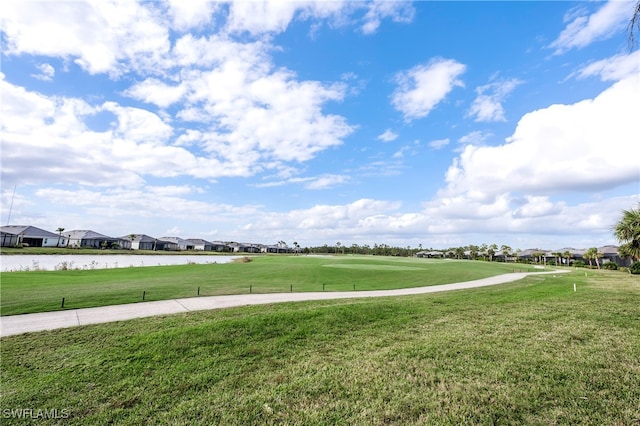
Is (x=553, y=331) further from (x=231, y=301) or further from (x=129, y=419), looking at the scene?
(x=231, y=301)

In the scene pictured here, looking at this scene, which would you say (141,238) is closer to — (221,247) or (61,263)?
(221,247)

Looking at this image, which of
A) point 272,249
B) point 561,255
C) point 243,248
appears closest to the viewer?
point 561,255

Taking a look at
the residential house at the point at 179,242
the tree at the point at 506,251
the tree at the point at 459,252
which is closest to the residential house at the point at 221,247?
the residential house at the point at 179,242

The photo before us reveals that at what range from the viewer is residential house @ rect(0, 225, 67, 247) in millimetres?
66131

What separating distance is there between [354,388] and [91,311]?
1155cm

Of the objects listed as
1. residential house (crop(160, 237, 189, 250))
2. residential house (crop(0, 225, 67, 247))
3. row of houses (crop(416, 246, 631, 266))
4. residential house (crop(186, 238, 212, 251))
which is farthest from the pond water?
residential house (crop(186, 238, 212, 251))

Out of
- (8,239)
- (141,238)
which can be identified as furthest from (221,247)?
(8,239)

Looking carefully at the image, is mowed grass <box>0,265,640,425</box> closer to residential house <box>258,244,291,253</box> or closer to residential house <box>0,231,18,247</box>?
residential house <box>0,231,18,247</box>

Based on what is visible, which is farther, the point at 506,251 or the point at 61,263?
the point at 506,251
